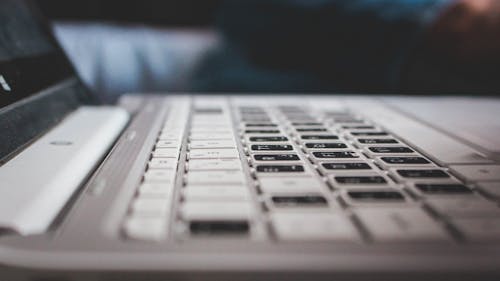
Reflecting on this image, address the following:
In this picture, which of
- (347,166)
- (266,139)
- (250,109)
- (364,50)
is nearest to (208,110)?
(250,109)

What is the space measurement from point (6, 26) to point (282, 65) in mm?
699

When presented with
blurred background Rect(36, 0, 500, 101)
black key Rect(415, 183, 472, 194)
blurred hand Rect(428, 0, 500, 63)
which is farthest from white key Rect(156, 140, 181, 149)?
blurred hand Rect(428, 0, 500, 63)

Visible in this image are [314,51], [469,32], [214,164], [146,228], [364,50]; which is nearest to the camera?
[146,228]

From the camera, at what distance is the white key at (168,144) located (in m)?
0.41

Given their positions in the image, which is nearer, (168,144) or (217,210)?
(217,210)

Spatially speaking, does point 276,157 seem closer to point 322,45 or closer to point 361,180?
point 361,180

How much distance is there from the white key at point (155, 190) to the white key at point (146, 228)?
3 centimetres

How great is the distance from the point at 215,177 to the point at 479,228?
0.57 feet

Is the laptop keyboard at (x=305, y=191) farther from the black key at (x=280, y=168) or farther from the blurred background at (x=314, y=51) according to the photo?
the blurred background at (x=314, y=51)

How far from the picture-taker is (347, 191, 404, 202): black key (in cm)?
29

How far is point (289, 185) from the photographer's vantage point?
31 cm

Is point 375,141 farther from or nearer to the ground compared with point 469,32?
nearer to the ground

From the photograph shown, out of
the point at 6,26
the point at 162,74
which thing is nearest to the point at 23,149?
the point at 6,26

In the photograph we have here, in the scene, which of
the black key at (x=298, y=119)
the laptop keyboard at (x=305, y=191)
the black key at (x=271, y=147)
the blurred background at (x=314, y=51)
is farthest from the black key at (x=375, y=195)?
the blurred background at (x=314, y=51)
